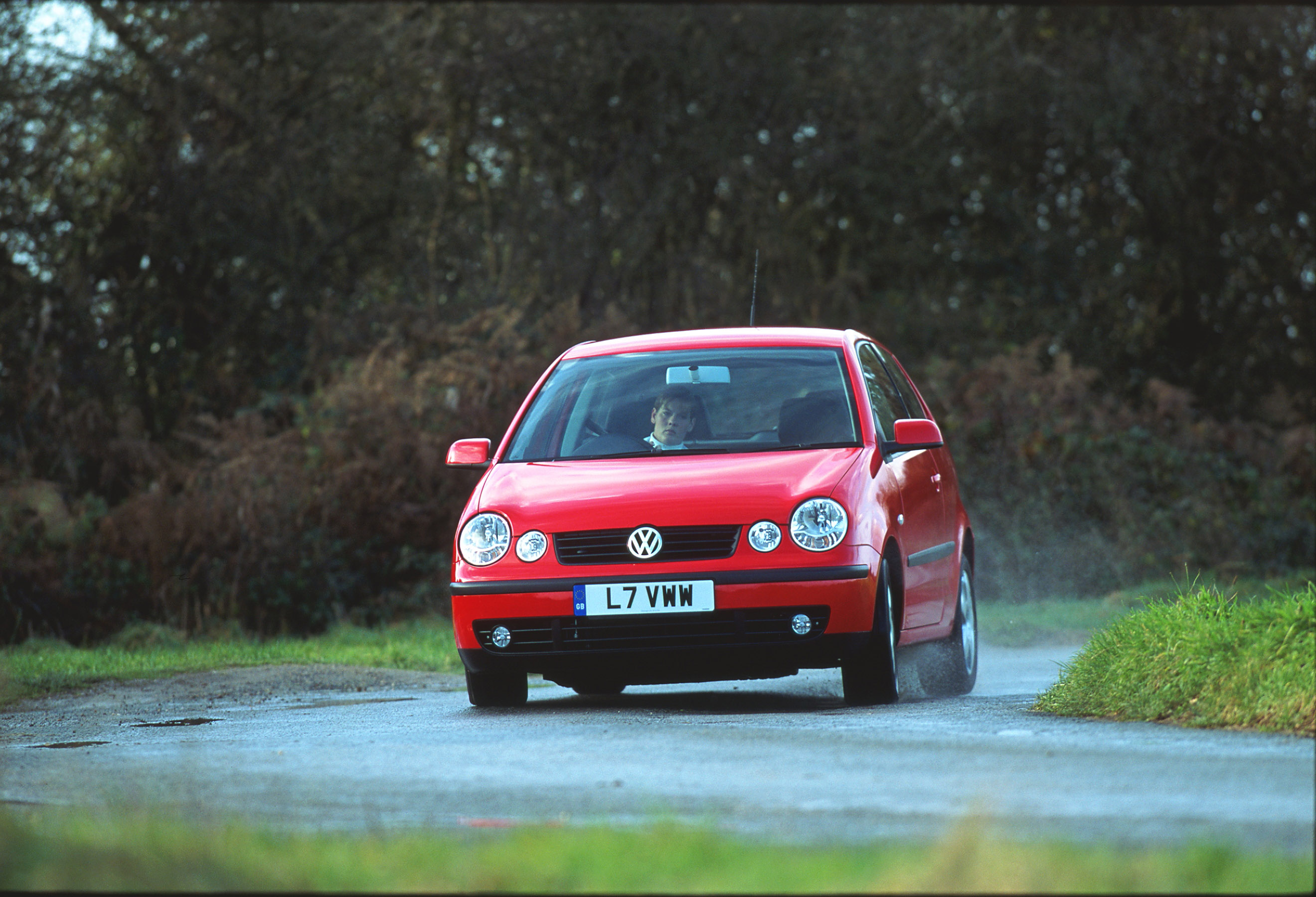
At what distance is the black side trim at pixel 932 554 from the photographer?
8516 mm

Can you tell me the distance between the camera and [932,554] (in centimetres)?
898

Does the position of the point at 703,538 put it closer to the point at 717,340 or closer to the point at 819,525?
the point at 819,525

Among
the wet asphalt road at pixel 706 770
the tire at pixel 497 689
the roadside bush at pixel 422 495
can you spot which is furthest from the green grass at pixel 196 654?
the tire at pixel 497 689

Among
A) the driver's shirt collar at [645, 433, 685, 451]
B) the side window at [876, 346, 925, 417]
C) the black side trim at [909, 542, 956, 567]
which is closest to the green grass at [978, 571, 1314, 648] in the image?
the side window at [876, 346, 925, 417]

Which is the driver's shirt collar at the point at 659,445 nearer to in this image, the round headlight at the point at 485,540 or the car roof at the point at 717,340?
the car roof at the point at 717,340

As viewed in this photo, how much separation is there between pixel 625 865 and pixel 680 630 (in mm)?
3789

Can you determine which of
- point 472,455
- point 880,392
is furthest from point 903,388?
point 472,455

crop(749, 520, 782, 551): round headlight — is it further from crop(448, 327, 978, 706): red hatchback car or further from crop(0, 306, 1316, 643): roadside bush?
crop(0, 306, 1316, 643): roadside bush

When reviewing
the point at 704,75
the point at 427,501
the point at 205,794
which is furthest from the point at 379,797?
the point at 704,75

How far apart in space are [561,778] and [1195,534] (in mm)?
12896

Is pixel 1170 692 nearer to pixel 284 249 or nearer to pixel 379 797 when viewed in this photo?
pixel 379 797

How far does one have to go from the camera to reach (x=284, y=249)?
66.7 ft

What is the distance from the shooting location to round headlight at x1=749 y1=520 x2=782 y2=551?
7.62 m

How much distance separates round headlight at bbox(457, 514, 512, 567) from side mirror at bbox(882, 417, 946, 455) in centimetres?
187
